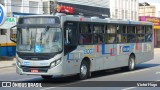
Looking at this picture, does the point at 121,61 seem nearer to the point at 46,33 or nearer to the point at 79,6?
the point at 46,33

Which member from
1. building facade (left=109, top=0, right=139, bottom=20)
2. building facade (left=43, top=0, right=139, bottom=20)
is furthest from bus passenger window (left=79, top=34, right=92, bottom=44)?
building facade (left=109, top=0, right=139, bottom=20)

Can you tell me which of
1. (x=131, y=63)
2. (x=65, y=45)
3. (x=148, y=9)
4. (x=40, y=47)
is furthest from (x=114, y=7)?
(x=40, y=47)

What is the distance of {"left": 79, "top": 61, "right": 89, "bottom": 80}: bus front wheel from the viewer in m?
17.0

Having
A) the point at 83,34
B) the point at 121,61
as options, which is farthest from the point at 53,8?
the point at 83,34

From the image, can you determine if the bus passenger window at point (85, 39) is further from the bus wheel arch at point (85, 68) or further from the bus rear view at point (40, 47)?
the bus rear view at point (40, 47)

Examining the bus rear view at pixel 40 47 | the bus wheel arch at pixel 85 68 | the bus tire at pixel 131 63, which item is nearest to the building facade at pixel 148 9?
the bus tire at pixel 131 63

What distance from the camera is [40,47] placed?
15.6m

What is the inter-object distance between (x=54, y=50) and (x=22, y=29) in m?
1.70

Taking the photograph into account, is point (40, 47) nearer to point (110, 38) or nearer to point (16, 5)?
point (110, 38)

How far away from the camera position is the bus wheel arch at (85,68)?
17.0 meters

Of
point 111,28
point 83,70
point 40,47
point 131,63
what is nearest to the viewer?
point 40,47

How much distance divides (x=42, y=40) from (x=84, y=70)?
273cm

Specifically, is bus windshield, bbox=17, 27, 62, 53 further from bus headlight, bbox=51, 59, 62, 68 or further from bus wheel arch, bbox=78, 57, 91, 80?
bus wheel arch, bbox=78, 57, 91, 80

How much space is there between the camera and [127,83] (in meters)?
15.4
